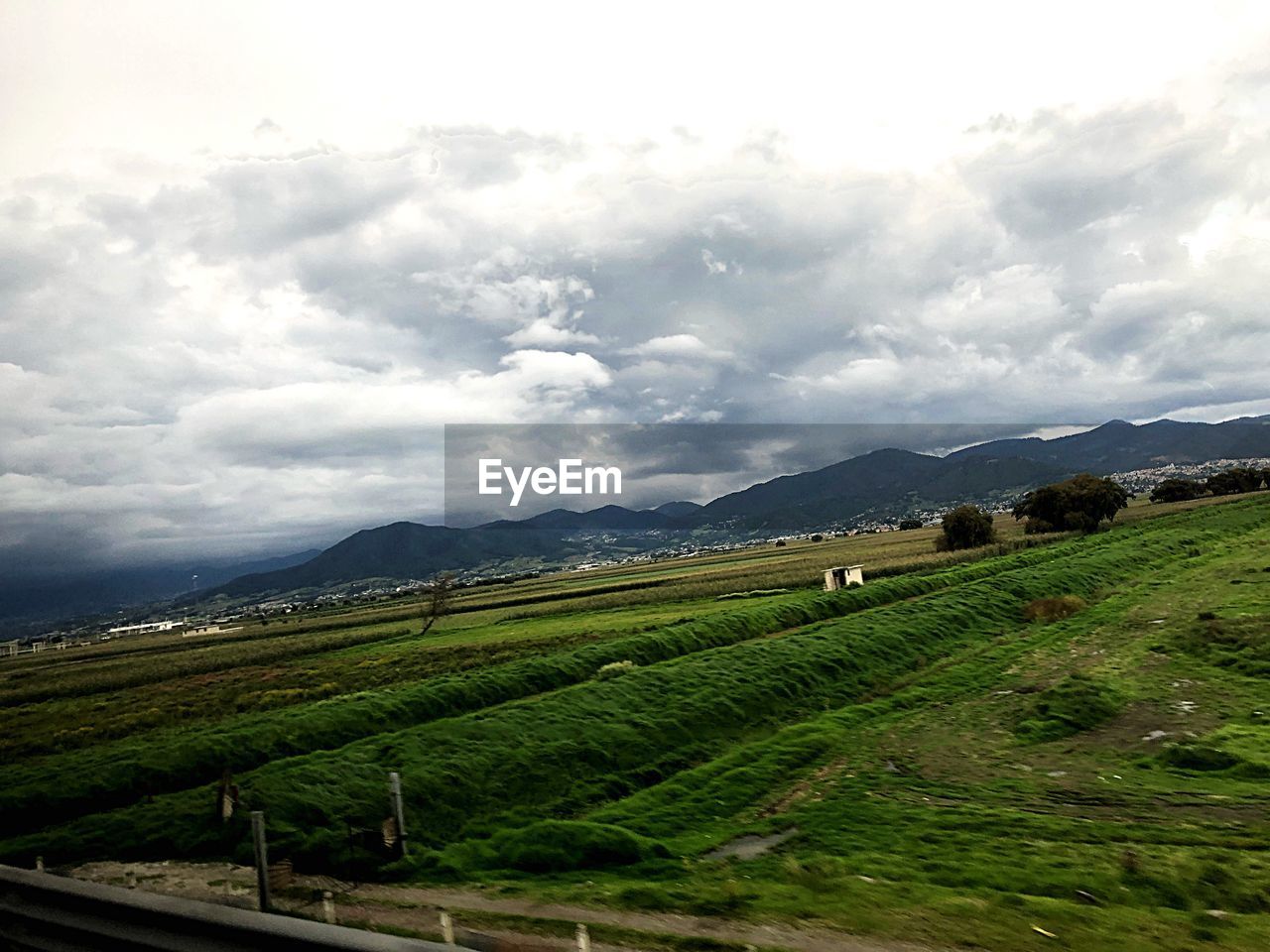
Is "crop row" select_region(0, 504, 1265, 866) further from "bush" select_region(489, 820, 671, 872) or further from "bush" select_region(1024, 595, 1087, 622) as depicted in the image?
"bush" select_region(489, 820, 671, 872)

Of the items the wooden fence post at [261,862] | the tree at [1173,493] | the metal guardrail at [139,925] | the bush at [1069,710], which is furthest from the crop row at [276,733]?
the tree at [1173,493]

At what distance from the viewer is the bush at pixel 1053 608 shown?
145 feet

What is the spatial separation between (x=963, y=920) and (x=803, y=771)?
11723 millimetres

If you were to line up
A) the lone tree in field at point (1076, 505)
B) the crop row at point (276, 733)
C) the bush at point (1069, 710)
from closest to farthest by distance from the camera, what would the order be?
the crop row at point (276, 733) < the bush at point (1069, 710) < the lone tree in field at point (1076, 505)

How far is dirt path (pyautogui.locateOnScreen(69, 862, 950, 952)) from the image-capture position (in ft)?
32.3

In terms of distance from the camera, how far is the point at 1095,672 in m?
29.2

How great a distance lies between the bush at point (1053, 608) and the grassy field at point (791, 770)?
→ 1.16 ft

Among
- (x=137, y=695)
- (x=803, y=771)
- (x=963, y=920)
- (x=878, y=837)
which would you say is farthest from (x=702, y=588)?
(x=963, y=920)

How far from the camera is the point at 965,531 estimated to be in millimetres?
95812

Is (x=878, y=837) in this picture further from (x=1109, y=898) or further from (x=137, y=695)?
(x=137, y=695)

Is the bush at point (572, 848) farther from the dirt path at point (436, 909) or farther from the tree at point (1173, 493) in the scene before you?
the tree at point (1173, 493)

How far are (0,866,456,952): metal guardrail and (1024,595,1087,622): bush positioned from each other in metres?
44.5

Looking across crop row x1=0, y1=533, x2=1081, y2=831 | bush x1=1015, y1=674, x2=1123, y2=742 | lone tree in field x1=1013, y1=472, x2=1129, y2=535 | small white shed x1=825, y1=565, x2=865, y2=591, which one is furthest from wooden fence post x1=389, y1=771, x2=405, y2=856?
lone tree in field x1=1013, y1=472, x2=1129, y2=535

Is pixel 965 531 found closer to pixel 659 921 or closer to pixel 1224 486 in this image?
pixel 1224 486
